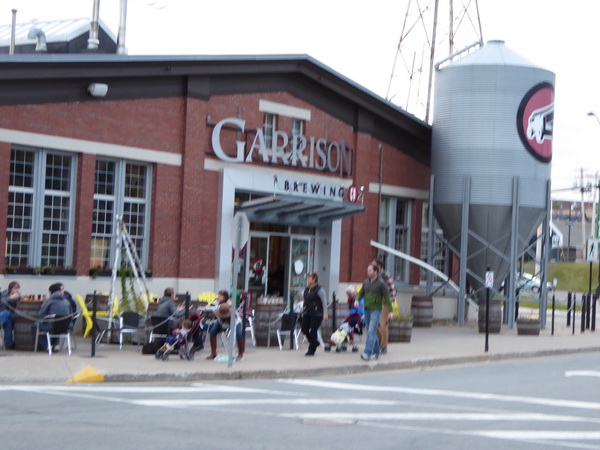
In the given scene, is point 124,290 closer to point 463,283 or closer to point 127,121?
point 127,121

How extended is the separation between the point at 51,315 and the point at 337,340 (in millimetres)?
5562

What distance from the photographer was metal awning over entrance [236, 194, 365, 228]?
24734 mm

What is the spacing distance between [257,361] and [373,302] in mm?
2420

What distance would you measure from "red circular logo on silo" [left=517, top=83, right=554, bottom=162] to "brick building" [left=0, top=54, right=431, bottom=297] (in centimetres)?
329

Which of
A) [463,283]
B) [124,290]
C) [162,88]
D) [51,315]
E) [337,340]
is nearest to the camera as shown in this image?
[51,315]

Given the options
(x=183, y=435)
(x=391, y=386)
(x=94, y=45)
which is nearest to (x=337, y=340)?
(x=391, y=386)

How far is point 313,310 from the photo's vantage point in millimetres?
18828

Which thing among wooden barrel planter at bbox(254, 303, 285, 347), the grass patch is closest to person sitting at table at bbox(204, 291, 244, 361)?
wooden barrel planter at bbox(254, 303, 285, 347)

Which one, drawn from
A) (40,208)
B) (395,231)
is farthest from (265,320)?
(395,231)

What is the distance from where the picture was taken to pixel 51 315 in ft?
59.3

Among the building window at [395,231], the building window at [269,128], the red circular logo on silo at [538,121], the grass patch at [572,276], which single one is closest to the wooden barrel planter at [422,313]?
the building window at [395,231]

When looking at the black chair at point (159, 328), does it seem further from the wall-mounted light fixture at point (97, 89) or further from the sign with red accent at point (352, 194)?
the sign with red accent at point (352, 194)

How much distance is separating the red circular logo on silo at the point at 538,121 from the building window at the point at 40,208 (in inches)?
526

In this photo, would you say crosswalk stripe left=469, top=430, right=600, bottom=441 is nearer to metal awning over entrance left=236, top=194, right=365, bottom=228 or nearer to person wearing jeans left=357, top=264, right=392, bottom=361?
person wearing jeans left=357, top=264, right=392, bottom=361
